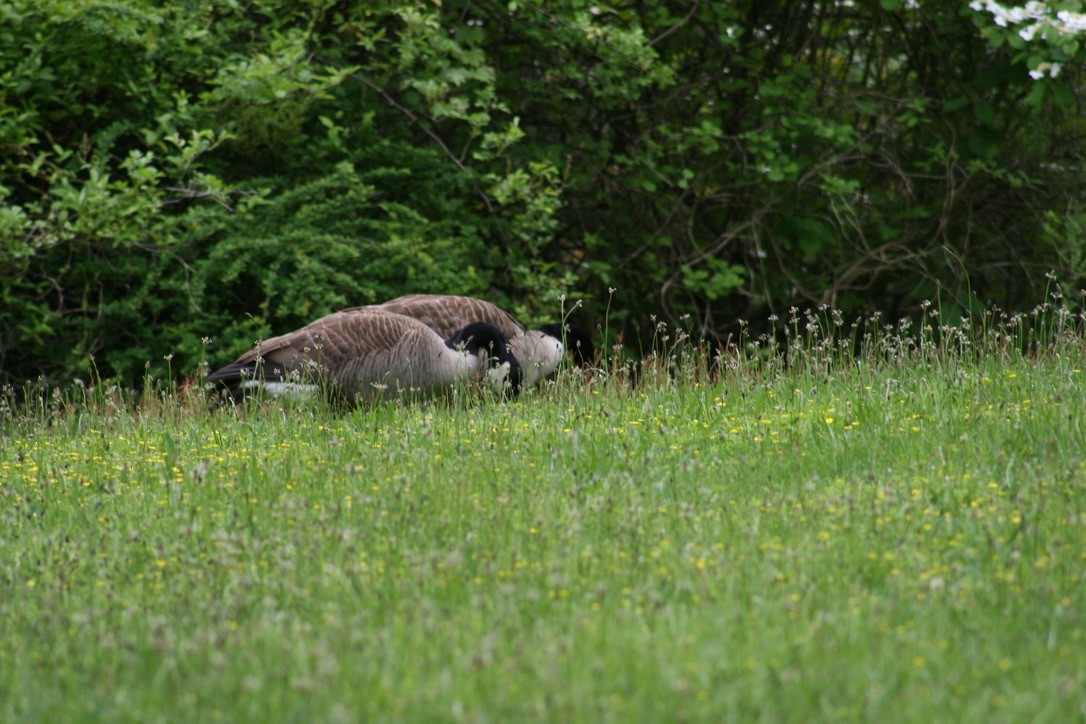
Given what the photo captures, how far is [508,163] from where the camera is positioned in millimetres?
12477

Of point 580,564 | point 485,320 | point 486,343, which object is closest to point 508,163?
point 485,320

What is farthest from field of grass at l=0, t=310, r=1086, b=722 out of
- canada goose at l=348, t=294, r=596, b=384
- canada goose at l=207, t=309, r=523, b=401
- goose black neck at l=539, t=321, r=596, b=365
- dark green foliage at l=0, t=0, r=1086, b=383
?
dark green foliage at l=0, t=0, r=1086, b=383

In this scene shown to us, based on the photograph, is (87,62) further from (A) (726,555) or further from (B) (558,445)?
(A) (726,555)

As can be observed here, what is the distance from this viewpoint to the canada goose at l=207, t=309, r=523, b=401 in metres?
9.05

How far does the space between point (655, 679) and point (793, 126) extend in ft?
37.0

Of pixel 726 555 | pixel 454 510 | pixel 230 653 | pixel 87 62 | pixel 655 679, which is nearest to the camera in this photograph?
pixel 655 679

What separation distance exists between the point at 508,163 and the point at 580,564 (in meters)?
8.41

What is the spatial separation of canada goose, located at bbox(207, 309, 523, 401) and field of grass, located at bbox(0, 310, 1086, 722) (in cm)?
162

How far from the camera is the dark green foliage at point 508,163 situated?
11.2m

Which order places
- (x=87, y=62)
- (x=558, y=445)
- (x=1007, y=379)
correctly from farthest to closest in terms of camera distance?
(x=87, y=62)
(x=1007, y=379)
(x=558, y=445)

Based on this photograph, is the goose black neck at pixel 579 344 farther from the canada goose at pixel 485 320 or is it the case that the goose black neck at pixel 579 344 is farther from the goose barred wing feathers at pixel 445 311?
the goose barred wing feathers at pixel 445 311

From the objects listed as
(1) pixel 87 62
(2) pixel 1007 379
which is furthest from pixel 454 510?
(1) pixel 87 62

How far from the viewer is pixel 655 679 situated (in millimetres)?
3494

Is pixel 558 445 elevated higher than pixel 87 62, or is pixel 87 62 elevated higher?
pixel 87 62
